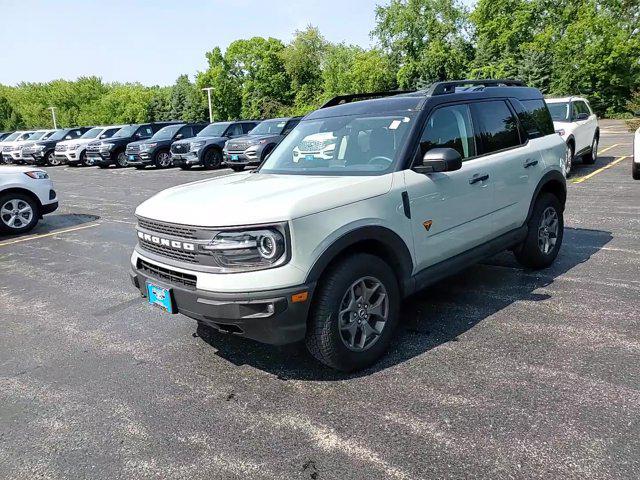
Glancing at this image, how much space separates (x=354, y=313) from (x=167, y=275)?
1308 millimetres

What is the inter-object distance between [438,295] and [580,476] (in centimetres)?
259

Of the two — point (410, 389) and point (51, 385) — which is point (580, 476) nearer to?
point (410, 389)

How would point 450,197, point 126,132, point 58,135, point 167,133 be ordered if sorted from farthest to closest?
point 58,135 < point 126,132 < point 167,133 < point 450,197

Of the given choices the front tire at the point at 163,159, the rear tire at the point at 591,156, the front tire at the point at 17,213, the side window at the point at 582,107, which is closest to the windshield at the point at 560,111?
the side window at the point at 582,107

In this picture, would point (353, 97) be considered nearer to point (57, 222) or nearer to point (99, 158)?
point (57, 222)

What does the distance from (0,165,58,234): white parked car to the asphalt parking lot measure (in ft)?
14.9

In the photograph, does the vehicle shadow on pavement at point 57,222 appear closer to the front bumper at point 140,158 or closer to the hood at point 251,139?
the hood at point 251,139

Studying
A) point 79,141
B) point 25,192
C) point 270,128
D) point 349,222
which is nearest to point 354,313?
point 349,222

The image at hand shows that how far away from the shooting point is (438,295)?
16.0 feet

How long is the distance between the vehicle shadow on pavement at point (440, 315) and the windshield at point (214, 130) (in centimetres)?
1633

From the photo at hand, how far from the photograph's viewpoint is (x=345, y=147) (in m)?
4.11

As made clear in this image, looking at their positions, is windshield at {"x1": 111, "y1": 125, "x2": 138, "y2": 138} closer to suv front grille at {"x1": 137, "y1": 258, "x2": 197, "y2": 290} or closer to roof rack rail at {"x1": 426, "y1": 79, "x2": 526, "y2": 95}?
roof rack rail at {"x1": 426, "y1": 79, "x2": 526, "y2": 95}

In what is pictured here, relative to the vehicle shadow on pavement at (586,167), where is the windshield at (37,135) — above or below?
above

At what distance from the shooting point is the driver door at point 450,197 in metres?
3.79
